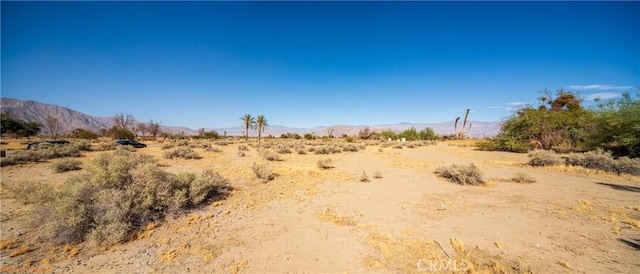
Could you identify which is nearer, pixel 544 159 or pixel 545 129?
pixel 544 159

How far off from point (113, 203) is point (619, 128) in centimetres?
2353

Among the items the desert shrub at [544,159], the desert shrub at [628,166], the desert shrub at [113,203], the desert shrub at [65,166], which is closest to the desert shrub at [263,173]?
the desert shrub at [113,203]

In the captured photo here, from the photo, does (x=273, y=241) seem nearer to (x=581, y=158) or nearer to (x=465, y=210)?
(x=465, y=210)

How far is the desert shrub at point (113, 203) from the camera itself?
3.88m

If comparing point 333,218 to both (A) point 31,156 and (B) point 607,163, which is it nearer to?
(B) point 607,163

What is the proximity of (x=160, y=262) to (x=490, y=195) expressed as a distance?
872 centimetres

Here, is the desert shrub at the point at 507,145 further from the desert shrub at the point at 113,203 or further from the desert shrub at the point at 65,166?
the desert shrub at the point at 65,166

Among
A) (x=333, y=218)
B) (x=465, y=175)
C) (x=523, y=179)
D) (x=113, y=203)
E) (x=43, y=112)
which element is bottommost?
(x=333, y=218)

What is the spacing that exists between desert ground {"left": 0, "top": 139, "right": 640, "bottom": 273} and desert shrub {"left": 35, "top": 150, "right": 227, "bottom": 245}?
0.75 ft

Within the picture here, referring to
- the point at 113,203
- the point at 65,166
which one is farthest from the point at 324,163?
the point at 65,166

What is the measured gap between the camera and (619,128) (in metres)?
13.1

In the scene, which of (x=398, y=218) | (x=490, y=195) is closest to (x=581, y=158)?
(x=490, y=195)

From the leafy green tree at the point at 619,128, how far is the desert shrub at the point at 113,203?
70.5ft

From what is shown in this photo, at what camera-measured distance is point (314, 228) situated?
188 inches
